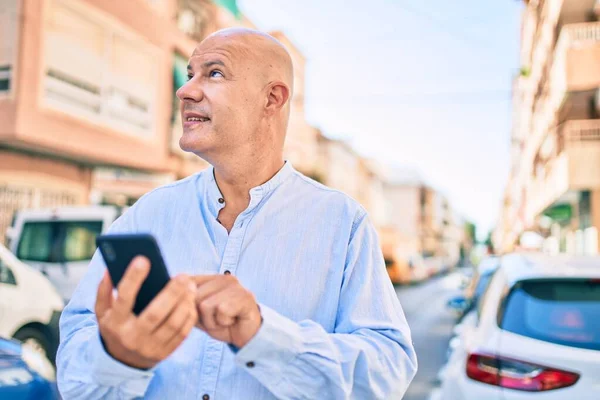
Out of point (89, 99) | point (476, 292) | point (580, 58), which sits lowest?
point (476, 292)

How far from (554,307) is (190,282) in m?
2.78

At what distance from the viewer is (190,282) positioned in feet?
3.22

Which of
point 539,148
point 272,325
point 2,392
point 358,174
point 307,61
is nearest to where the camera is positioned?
point 272,325

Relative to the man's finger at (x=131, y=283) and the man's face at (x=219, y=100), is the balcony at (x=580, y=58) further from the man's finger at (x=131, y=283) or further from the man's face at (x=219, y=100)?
the man's finger at (x=131, y=283)

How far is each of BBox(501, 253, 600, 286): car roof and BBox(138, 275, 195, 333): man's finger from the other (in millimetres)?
2855

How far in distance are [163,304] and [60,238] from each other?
7.72 m

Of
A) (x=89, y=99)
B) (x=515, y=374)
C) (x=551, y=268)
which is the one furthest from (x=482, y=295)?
(x=89, y=99)

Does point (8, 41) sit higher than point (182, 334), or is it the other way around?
point (8, 41)

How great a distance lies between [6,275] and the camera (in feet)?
20.3

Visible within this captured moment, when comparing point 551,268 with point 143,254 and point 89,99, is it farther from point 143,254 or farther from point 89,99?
point 89,99

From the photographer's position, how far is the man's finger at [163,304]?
93 cm

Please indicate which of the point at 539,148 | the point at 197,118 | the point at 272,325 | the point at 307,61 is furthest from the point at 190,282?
the point at 307,61

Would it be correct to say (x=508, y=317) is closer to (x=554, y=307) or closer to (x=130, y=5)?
(x=554, y=307)

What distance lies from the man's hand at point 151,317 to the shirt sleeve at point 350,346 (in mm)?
180
